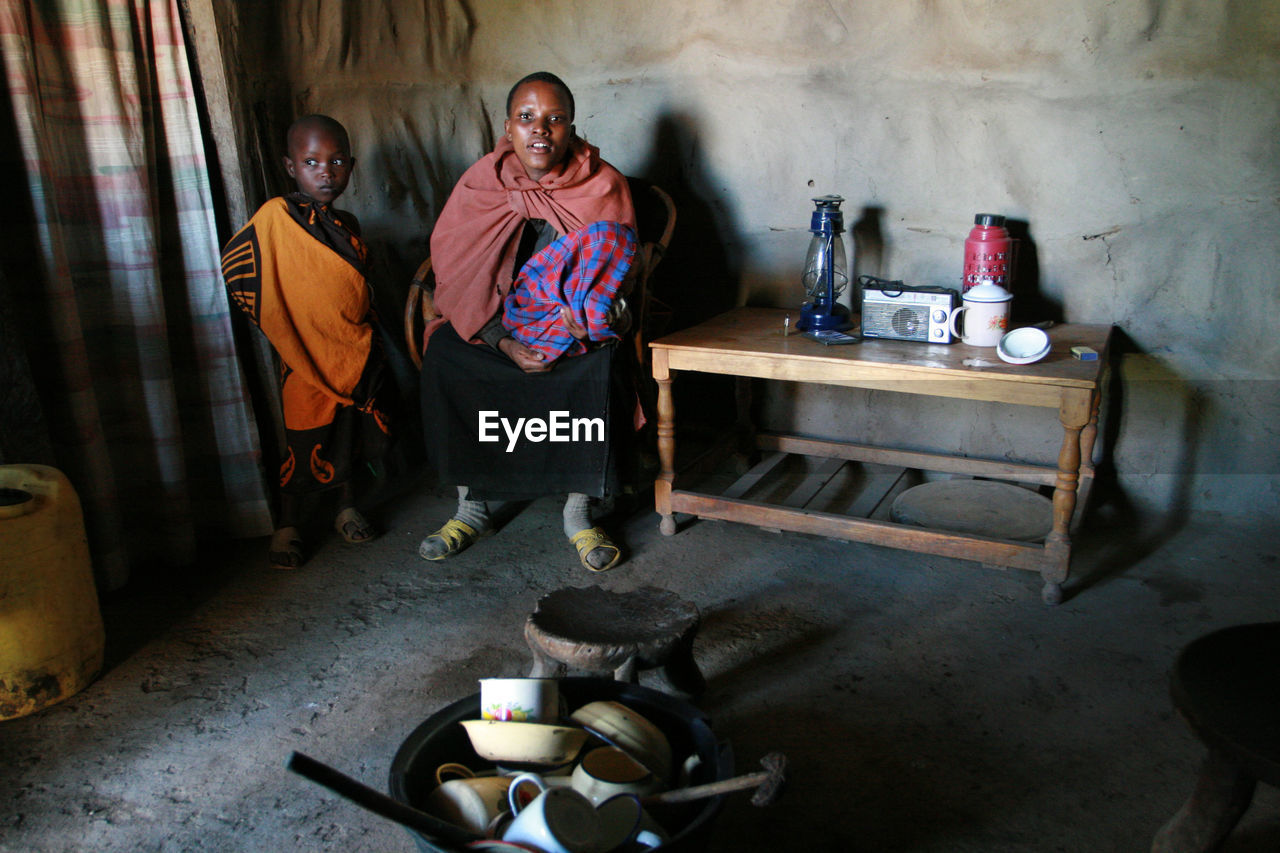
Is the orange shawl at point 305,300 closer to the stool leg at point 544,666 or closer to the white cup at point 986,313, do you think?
the stool leg at point 544,666

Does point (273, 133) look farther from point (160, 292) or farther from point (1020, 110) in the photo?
point (1020, 110)

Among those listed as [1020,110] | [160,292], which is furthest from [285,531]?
[1020,110]

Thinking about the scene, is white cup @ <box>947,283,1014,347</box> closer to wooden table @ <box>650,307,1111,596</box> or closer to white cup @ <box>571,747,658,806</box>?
wooden table @ <box>650,307,1111,596</box>

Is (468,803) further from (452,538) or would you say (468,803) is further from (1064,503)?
(1064,503)

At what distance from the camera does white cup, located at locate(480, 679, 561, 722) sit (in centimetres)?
148

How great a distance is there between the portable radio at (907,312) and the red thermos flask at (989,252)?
113 millimetres

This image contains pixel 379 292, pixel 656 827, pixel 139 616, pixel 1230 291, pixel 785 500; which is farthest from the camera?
pixel 379 292

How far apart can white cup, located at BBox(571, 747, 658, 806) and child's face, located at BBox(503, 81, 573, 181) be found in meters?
1.74

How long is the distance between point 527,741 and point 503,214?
66.5 inches

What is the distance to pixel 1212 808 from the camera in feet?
4.29

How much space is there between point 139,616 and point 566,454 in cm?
122

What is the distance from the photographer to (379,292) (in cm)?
347

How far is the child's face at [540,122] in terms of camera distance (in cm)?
254

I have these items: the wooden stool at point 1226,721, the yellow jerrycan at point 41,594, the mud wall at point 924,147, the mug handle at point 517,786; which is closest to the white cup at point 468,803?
the mug handle at point 517,786
